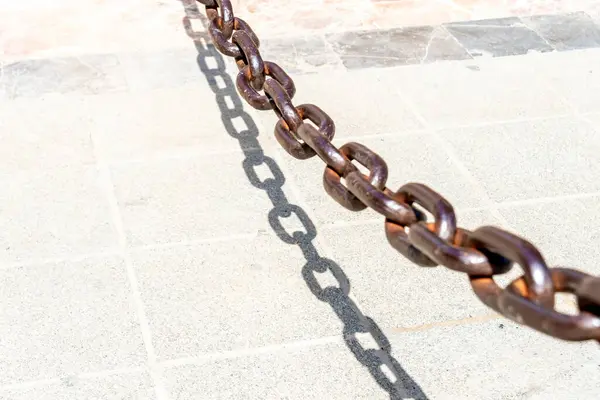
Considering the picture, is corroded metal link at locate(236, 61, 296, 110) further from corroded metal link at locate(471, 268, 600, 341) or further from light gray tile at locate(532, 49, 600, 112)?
light gray tile at locate(532, 49, 600, 112)

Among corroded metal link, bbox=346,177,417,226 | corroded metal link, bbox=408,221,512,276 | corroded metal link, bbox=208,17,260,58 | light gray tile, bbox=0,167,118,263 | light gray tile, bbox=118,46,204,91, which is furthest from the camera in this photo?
light gray tile, bbox=118,46,204,91

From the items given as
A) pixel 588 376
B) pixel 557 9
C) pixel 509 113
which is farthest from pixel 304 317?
pixel 557 9

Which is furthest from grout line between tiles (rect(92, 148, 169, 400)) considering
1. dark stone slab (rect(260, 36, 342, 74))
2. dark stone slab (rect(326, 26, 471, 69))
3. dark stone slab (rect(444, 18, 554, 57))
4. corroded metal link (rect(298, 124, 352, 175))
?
dark stone slab (rect(444, 18, 554, 57))

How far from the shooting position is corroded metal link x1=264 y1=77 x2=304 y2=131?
2.64 m

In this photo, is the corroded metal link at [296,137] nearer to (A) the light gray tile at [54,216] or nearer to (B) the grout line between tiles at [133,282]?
(B) the grout line between tiles at [133,282]

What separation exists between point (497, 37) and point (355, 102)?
132 centimetres

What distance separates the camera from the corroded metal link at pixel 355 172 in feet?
7.34

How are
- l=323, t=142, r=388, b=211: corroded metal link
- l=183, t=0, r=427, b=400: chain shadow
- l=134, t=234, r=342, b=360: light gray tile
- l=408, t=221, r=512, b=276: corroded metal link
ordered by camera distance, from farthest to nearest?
l=134, t=234, r=342, b=360: light gray tile, l=183, t=0, r=427, b=400: chain shadow, l=323, t=142, r=388, b=211: corroded metal link, l=408, t=221, r=512, b=276: corroded metal link

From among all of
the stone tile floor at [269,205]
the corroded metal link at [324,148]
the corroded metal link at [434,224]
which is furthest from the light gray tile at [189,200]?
the corroded metal link at [434,224]

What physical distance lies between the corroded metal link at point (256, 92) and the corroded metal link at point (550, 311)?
1246mm

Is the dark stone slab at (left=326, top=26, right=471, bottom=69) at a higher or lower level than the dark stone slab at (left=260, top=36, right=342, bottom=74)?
higher

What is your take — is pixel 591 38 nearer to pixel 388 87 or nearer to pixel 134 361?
pixel 388 87

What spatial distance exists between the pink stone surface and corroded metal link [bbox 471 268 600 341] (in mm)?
4230

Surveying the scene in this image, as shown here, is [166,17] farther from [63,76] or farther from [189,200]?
[189,200]
